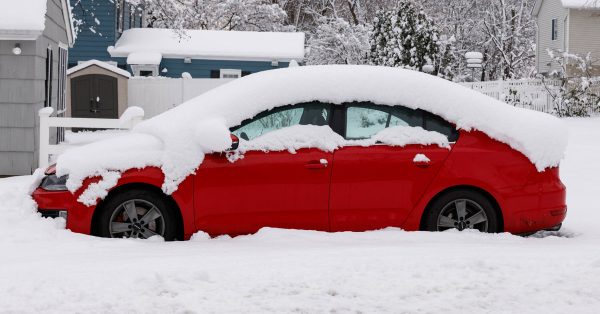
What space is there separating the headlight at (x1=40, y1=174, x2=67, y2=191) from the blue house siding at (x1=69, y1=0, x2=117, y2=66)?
26.3 m

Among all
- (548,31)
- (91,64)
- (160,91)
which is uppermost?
(548,31)

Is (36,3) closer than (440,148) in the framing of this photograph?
No

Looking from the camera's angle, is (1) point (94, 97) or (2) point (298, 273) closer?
(2) point (298, 273)

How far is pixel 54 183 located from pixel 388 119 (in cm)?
297

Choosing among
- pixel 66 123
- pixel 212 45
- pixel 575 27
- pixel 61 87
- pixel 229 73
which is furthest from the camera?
pixel 575 27

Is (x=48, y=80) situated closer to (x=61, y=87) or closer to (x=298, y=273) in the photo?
(x=61, y=87)

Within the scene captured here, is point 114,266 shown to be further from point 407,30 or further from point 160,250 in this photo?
point 407,30

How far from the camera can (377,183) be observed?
7453 mm

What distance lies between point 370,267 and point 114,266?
5.90 feet

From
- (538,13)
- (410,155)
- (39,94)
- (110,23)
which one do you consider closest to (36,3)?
(39,94)

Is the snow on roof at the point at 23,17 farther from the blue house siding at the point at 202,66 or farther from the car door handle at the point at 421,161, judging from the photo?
the blue house siding at the point at 202,66

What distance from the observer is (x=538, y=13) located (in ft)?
149

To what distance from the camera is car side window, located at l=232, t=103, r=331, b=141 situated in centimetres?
754

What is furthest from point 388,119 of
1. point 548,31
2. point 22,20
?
point 548,31
